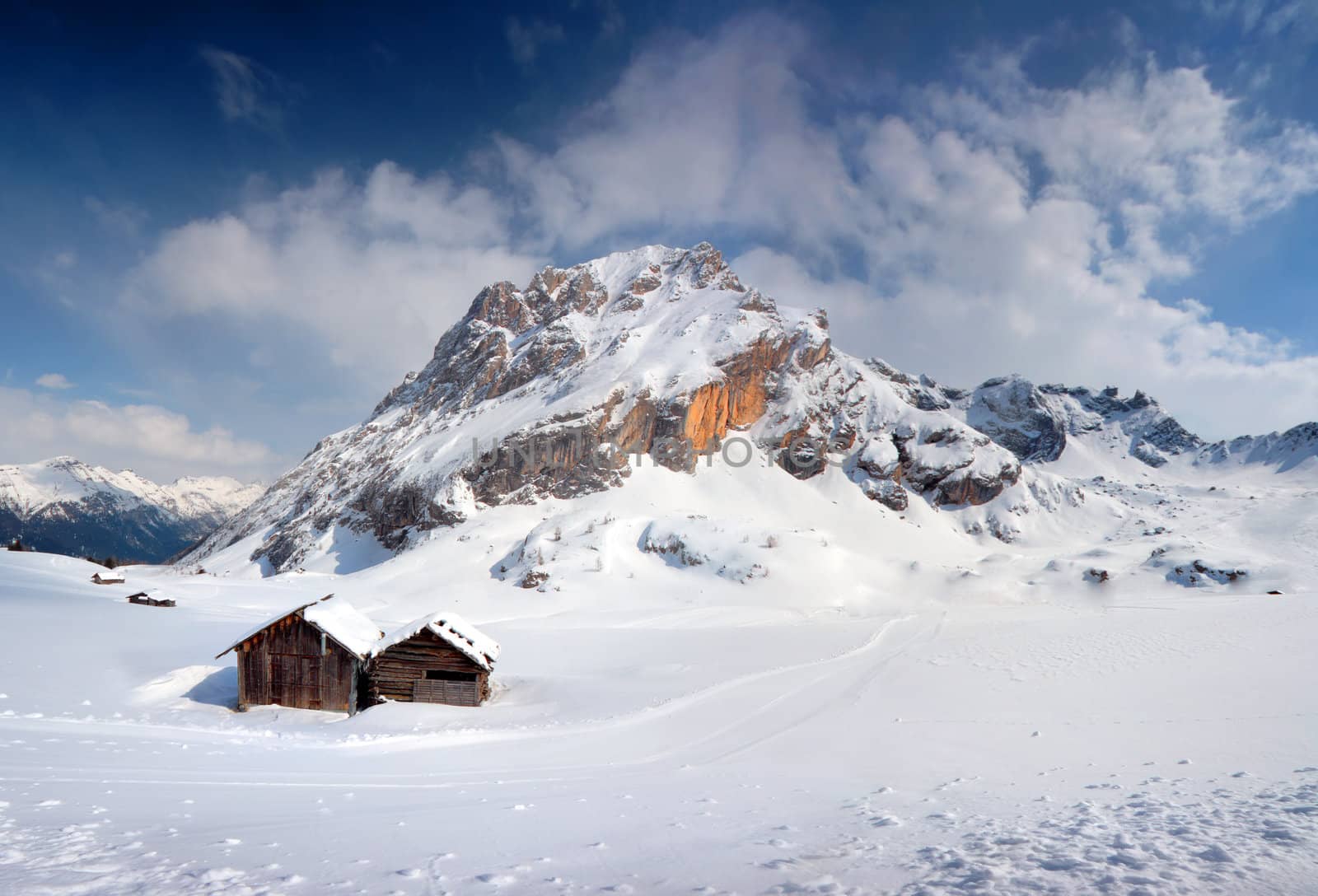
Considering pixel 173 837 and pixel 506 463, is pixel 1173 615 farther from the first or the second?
pixel 506 463

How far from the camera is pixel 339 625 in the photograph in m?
24.0

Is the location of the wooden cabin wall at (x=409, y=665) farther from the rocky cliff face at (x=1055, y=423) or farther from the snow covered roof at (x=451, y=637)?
the rocky cliff face at (x=1055, y=423)

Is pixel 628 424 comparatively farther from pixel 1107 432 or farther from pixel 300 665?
pixel 1107 432

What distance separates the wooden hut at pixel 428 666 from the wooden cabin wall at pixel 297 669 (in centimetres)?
120

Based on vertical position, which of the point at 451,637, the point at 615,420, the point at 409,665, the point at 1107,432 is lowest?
the point at 409,665

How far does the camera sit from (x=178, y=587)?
50.0 meters

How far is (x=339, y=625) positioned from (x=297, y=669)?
202 cm

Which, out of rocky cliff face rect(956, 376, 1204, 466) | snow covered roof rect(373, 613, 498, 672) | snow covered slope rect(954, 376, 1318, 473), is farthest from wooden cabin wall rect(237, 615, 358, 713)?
rocky cliff face rect(956, 376, 1204, 466)

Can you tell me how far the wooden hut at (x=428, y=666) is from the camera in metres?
23.6

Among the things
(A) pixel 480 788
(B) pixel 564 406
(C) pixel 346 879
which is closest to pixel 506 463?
(B) pixel 564 406

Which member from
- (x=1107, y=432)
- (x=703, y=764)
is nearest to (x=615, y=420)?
(x=703, y=764)

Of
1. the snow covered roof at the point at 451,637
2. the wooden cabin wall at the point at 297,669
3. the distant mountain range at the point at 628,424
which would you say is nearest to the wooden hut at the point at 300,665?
the wooden cabin wall at the point at 297,669

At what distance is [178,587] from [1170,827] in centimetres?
6406

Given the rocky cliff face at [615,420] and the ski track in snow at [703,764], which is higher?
the rocky cliff face at [615,420]
